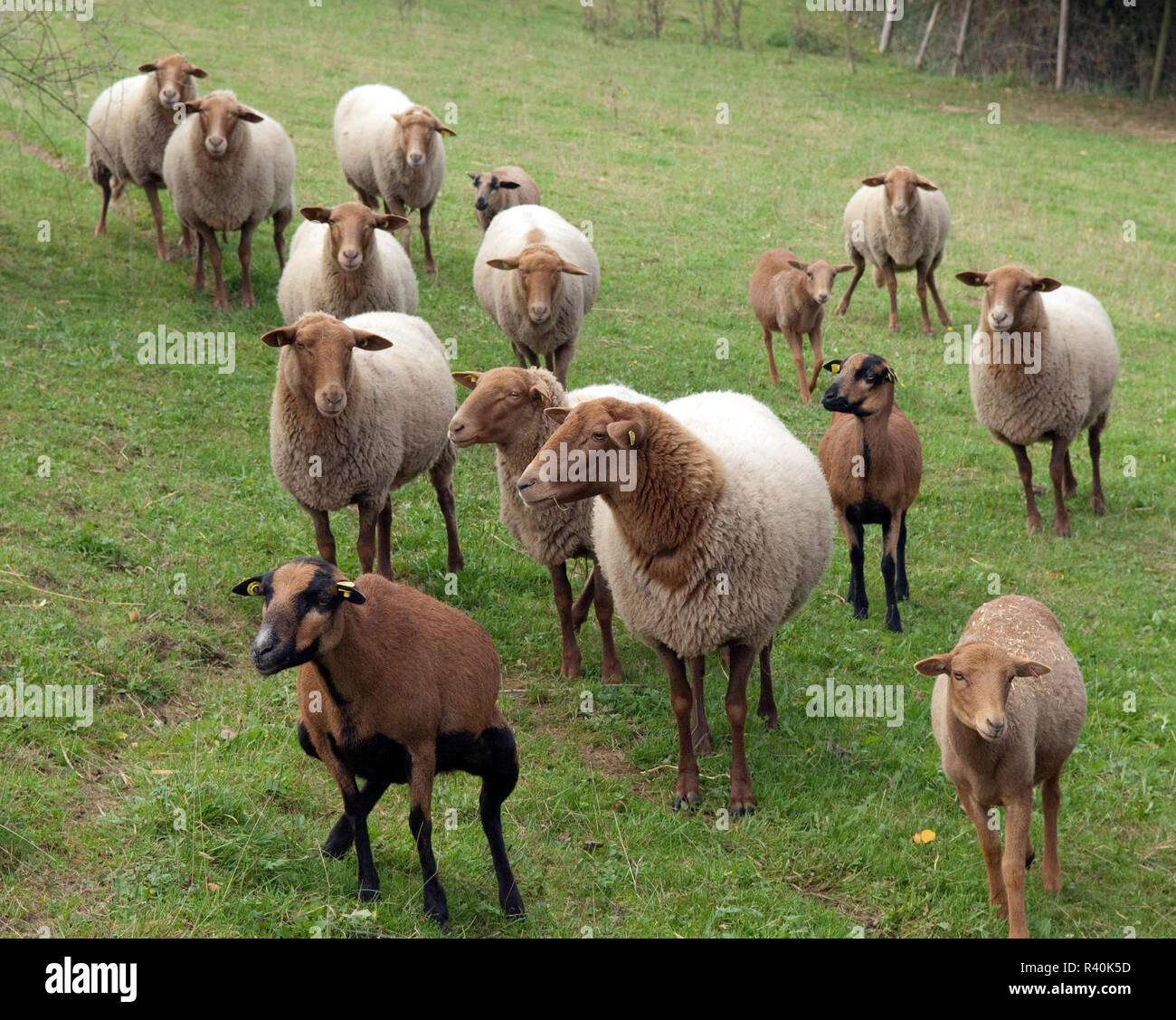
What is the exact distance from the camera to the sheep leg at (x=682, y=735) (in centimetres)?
641

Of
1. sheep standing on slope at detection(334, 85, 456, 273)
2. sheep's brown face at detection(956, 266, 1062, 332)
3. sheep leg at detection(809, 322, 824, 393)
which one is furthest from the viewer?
sheep standing on slope at detection(334, 85, 456, 273)

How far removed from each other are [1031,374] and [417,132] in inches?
322

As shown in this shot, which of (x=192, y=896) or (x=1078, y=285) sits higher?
(x=1078, y=285)

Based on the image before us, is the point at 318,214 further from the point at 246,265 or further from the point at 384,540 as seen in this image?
the point at 384,540

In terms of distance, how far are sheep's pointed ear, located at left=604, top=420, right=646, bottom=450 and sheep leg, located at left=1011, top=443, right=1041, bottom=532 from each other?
5.85 metres

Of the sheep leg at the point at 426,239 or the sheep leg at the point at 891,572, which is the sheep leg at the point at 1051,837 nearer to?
the sheep leg at the point at 891,572

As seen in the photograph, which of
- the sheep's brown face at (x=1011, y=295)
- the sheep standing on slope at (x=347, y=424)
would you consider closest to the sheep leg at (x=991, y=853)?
the sheep standing on slope at (x=347, y=424)

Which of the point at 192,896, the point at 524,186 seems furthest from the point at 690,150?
the point at 192,896

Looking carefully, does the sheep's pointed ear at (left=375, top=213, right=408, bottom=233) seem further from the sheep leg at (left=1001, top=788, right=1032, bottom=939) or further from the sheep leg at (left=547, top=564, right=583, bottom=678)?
the sheep leg at (left=1001, top=788, right=1032, bottom=939)

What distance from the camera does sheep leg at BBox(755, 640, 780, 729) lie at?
7348 millimetres

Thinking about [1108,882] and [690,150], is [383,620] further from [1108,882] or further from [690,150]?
[690,150]

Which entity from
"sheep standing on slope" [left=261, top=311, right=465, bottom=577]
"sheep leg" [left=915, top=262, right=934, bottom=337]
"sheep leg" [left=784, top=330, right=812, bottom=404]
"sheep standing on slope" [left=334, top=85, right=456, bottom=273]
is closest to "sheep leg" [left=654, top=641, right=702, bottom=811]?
"sheep standing on slope" [left=261, top=311, right=465, bottom=577]

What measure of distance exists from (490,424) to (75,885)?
3.75m

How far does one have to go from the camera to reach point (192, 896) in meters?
4.80
